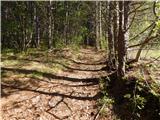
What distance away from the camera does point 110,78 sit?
12195 millimetres

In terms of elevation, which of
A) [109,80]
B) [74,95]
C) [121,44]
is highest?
[121,44]

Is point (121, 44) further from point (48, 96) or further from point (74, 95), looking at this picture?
point (48, 96)

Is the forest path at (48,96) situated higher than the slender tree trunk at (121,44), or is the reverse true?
the slender tree trunk at (121,44)

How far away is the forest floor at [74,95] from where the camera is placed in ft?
30.0

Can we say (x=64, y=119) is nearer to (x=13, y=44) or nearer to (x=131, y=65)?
(x=131, y=65)

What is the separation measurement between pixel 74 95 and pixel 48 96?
103 centimetres

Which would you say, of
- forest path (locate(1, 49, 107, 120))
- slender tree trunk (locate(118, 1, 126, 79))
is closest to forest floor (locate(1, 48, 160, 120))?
forest path (locate(1, 49, 107, 120))

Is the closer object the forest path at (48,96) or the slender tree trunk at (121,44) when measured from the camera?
the forest path at (48,96)

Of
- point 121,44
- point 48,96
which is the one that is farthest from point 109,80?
point 48,96

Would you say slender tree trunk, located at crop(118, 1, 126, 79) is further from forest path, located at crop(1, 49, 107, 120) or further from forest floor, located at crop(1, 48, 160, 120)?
forest path, located at crop(1, 49, 107, 120)

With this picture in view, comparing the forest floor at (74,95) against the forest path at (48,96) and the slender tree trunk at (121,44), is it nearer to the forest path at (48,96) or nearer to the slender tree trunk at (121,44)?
the forest path at (48,96)

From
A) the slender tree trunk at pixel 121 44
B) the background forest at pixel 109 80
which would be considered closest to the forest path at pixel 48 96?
the background forest at pixel 109 80

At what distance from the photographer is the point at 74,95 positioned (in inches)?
426

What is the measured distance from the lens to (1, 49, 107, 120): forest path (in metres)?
9.20
